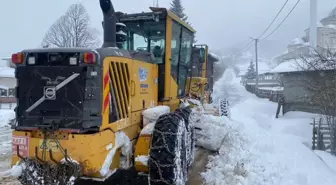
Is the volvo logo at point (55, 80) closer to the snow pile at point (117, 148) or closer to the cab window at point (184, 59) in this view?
the snow pile at point (117, 148)

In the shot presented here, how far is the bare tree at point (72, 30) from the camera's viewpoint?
3297 cm

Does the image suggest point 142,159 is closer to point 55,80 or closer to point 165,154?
point 165,154

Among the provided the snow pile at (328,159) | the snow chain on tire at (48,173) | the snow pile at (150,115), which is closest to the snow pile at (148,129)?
the snow pile at (150,115)

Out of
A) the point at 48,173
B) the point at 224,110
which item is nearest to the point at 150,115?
the point at 48,173

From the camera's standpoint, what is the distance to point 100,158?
11.3 feet

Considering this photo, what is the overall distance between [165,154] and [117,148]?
0.59 meters

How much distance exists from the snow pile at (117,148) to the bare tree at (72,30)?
1175 inches

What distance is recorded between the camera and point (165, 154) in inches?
153

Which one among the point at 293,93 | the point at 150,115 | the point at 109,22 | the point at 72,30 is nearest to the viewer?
the point at 109,22

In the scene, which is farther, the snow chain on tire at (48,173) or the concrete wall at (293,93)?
the concrete wall at (293,93)

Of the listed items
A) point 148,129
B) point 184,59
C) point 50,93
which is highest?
point 184,59

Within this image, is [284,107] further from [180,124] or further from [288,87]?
[180,124]

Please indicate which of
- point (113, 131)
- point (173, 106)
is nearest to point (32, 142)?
point (113, 131)

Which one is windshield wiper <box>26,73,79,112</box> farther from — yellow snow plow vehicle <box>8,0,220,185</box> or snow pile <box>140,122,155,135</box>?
snow pile <box>140,122,155,135</box>
